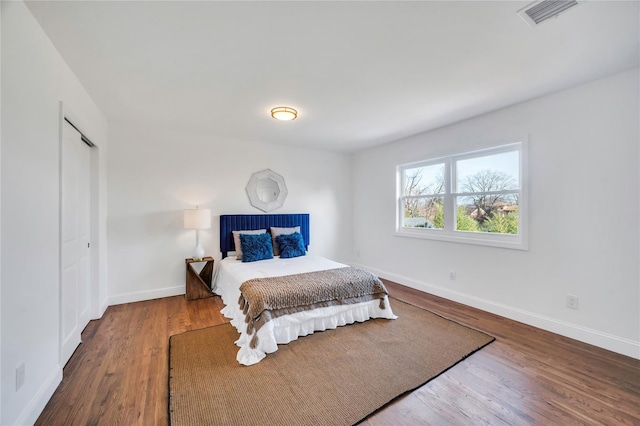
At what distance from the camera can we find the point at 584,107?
248 centimetres

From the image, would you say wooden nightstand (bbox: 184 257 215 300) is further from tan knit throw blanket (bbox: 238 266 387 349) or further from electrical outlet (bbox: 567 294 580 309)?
electrical outlet (bbox: 567 294 580 309)

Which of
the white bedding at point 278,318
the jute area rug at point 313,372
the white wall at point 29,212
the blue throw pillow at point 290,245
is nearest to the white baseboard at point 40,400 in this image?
the white wall at point 29,212

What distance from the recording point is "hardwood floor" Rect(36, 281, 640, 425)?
1612mm

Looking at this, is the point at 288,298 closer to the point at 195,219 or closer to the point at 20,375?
the point at 20,375

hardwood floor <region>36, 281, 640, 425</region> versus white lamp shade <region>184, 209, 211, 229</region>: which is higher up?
white lamp shade <region>184, 209, 211, 229</region>

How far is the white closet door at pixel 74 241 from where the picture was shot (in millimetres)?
2186

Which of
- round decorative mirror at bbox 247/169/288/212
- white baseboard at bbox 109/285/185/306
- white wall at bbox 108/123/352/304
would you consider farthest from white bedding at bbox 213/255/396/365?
A: round decorative mirror at bbox 247/169/288/212

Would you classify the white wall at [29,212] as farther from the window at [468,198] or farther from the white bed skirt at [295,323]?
the window at [468,198]

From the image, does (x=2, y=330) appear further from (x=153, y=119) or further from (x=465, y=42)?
(x=465, y=42)

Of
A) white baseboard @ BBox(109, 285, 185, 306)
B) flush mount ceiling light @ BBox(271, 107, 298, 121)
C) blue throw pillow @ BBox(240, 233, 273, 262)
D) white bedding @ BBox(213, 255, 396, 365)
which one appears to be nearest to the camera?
white bedding @ BBox(213, 255, 396, 365)

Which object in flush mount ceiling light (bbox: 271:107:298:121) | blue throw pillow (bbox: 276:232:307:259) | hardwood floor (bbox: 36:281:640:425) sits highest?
flush mount ceiling light (bbox: 271:107:298:121)

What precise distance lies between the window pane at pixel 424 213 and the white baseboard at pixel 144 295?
366 cm

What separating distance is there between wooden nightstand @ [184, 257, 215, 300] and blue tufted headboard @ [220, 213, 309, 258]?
351 millimetres

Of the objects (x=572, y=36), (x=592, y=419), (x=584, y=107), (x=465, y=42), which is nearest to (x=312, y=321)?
(x=592, y=419)
